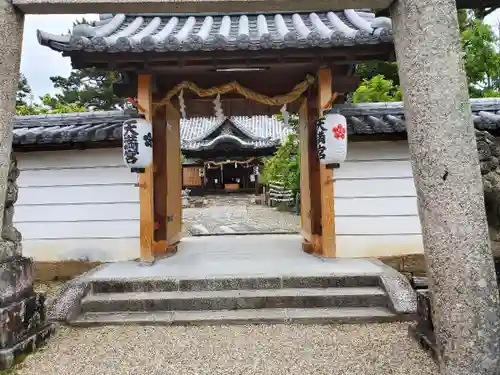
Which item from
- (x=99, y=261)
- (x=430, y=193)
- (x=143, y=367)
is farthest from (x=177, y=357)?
(x=99, y=261)

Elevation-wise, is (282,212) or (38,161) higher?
(38,161)

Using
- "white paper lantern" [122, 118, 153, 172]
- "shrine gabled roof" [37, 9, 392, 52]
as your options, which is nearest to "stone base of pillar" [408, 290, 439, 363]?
"shrine gabled roof" [37, 9, 392, 52]

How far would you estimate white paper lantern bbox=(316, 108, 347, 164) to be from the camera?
18.1 feet

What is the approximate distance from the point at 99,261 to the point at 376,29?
18.2 ft

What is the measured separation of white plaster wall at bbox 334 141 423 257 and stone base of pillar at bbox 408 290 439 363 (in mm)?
2616

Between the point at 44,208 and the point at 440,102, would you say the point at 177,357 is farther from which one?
the point at 44,208

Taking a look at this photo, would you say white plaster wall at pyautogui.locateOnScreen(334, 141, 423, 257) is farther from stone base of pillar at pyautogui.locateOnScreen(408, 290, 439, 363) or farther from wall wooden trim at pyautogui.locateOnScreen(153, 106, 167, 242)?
wall wooden trim at pyautogui.locateOnScreen(153, 106, 167, 242)

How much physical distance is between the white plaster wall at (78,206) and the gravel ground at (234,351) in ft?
7.54

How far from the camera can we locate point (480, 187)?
2.58 metres

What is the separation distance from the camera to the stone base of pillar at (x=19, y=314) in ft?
10.8

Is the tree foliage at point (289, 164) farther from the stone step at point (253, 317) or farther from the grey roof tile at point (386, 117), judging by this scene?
the stone step at point (253, 317)

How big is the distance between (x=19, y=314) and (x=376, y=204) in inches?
201

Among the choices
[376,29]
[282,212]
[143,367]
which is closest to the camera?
[143,367]

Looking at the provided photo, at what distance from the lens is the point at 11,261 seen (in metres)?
3.52
